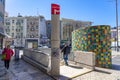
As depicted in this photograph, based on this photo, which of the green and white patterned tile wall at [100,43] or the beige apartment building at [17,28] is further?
the beige apartment building at [17,28]

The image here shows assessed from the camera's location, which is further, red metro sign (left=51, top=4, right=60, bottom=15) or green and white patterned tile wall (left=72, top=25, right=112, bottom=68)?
green and white patterned tile wall (left=72, top=25, right=112, bottom=68)

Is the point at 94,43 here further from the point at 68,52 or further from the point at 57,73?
the point at 57,73

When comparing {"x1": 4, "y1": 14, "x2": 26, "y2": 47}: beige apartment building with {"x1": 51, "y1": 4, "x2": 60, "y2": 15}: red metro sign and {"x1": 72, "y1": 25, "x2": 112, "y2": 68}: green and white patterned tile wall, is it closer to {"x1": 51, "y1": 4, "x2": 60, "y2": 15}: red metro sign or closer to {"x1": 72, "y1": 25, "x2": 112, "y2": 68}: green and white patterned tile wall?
{"x1": 72, "y1": 25, "x2": 112, "y2": 68}: green and white patterned tile wall

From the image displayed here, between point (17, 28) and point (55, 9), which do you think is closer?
point (55, 9)

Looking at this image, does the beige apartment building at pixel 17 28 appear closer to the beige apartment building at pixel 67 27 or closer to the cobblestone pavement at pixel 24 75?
the beige apartment building at pixel 67 27

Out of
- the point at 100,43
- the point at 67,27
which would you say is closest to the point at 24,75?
the point at 100,43

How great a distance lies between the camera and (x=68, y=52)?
10.5 m

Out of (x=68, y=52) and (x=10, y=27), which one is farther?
(x=10, y=27)

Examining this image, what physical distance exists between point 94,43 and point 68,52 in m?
2.07

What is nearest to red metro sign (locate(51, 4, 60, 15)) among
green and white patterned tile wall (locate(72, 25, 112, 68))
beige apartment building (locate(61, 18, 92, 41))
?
green and white patterned tile wall (locate(72, 25, 112, 68))

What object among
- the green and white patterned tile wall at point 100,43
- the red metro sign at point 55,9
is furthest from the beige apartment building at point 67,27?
the red metro sign at point 55,9

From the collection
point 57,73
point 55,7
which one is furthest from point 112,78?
point 55,7

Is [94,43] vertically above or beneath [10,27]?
beneath

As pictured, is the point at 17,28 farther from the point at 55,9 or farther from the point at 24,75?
the point at 55,9
